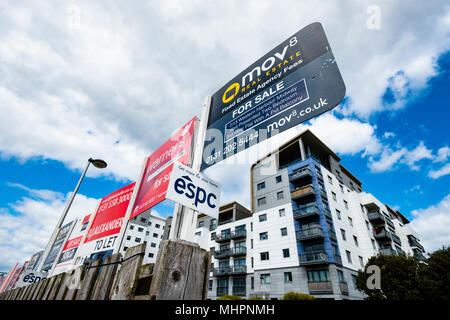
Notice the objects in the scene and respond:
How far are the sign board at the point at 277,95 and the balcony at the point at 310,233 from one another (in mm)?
22918

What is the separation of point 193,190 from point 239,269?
29499 mm

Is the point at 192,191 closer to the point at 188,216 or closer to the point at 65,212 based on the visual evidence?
the point at 188,216

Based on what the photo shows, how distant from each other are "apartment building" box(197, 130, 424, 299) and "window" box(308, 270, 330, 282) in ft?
0.29

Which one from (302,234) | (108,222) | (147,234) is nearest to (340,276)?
(302,234)

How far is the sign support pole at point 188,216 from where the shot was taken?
2260 mm

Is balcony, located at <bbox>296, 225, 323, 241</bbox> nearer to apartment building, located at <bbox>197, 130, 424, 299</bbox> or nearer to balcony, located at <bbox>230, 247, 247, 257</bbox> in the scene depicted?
apartment building, located at <bbox>197, 130, 424, 299</bbox>

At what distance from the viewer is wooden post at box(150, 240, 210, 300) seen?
141cm

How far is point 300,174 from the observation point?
27.1 m

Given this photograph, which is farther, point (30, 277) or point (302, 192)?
point (302, 192)

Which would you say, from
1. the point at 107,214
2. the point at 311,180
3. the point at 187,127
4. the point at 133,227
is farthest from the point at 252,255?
the point at 133,227

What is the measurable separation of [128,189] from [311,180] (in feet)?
83.5
